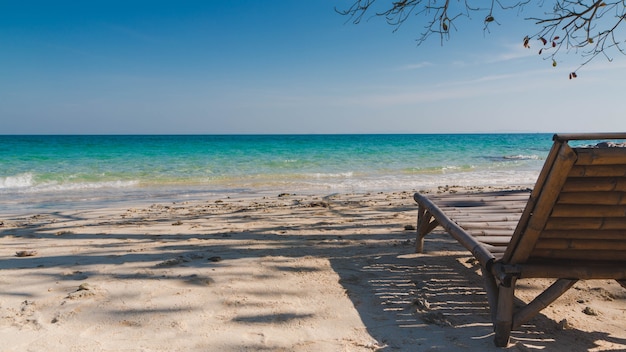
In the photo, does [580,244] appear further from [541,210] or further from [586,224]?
[541,210]

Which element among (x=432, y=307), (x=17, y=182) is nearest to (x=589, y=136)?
(x=432, y=307)

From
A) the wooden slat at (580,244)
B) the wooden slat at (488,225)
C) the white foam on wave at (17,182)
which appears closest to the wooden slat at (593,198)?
the wooden slat at (580,244)

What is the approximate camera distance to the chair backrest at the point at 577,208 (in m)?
1.73

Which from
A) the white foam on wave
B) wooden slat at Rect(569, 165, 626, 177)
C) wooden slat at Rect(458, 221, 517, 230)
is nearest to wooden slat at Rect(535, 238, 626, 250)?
wooden slat at Rect(569, 165, 626, 177)

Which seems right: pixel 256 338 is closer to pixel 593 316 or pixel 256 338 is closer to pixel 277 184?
pixel 593 316

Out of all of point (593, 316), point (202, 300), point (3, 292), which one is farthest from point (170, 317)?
point (593, 316)

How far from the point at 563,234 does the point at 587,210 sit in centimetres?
18

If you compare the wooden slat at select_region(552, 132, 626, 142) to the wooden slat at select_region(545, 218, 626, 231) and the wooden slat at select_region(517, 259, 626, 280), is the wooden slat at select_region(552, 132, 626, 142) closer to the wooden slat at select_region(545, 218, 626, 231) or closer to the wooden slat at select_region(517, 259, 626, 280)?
the wooden slat at select_region(545, 218, 626, 231)

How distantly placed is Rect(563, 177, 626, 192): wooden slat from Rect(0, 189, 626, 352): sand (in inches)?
37.5

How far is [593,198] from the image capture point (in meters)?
1.89

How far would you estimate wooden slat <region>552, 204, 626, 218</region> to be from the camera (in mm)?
1938

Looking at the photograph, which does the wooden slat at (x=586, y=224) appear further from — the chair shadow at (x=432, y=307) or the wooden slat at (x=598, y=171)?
the chair shadow at (x=432, y=307)

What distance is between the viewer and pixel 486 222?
10.4ft

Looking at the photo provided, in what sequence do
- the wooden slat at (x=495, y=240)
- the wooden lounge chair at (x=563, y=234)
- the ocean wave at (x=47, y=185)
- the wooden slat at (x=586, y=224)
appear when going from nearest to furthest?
the wooden lounge chair at (x=563, y=234) < the wooden slat at (x=586, y=224) < the wooden slat at (x=495, y=240) < the ocean wave at (x=47, y=185)
